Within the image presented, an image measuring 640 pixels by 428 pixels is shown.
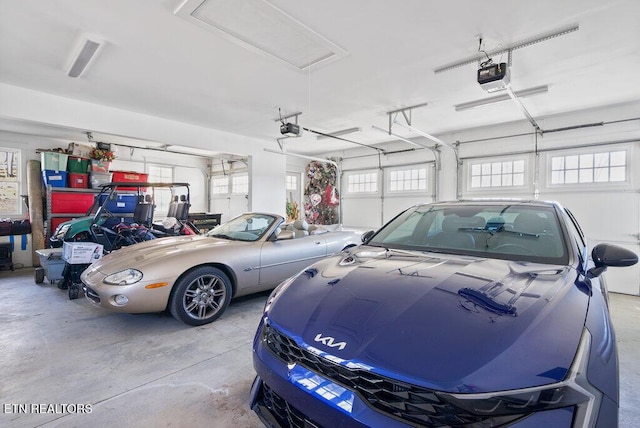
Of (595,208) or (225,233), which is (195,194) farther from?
(595,208)

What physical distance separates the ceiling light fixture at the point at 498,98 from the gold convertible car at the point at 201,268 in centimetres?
335

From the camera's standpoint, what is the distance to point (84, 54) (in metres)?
3.31

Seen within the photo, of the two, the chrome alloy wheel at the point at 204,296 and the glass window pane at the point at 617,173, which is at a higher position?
the glass window pane at the point at 617,173

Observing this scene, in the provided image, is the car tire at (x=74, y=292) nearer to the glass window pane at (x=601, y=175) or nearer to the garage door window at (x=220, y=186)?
the garage door window at (x=220, y=186)

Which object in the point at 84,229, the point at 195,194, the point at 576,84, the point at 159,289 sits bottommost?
the point at 159,289

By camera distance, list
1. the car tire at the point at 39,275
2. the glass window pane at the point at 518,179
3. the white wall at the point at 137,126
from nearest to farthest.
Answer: the white wall at the point at 137,126
the car tire at the point at 39,275
the glass window pane at the point at 518,179

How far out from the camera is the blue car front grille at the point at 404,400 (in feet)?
2.76

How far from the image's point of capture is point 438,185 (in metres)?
6.95

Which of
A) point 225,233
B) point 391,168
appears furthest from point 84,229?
point 391,168

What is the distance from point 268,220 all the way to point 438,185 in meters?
4.66

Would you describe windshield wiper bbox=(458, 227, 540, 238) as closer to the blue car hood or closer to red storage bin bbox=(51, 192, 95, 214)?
the blue car hood

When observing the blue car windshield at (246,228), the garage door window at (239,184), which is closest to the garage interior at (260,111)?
the blue car windshield at (246,228)

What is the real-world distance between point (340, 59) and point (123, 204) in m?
5.79

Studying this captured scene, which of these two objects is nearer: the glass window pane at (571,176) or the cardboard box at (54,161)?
the glass window pane at (571,176)
